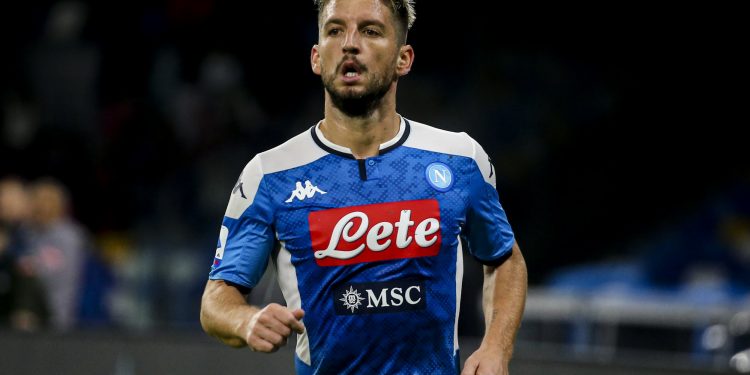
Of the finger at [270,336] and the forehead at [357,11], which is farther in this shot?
the forehead at [357,11]

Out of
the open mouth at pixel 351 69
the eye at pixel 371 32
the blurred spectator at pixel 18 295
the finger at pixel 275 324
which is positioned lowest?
the blurred spectator at pixel 18 295

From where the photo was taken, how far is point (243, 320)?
265 centimetres

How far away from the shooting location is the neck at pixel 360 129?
302 centimetres

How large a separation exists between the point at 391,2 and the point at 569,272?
644 cm

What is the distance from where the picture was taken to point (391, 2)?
2.98 meters

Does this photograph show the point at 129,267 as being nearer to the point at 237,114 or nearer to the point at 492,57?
the point at 237,114

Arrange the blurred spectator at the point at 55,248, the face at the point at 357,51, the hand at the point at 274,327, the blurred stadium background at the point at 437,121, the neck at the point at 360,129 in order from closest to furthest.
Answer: the hand at the point at 274,327 → the face at the point at 357,51 → the neck at the point at 360,129 → the blurred spectator at the point at 55,248 → the blurred stadium background at the point at 437,121

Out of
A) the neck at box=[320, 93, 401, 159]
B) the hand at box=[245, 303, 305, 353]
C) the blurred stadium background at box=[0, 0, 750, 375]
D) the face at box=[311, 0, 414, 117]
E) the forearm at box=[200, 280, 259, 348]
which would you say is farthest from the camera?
the blurred stadium background at box=[0, 0, 750, 375]

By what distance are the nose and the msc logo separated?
0.60 meters

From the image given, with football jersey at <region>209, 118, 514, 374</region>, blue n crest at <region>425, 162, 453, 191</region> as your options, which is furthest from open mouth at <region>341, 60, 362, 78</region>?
blue n crest at <region>425, 162, 453, 191</region>

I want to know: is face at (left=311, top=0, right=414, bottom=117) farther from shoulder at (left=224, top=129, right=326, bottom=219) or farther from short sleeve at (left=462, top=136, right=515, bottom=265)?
short sleeve at (left=462, top=136, right=515, bottom=265)

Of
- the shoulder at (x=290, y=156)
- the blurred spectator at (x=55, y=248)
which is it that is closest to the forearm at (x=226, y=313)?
the shoulder at (x=290, y=156)

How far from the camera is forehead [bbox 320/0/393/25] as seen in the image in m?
2.93

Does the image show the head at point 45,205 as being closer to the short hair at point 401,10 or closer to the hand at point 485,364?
the short hair at point 401,10
